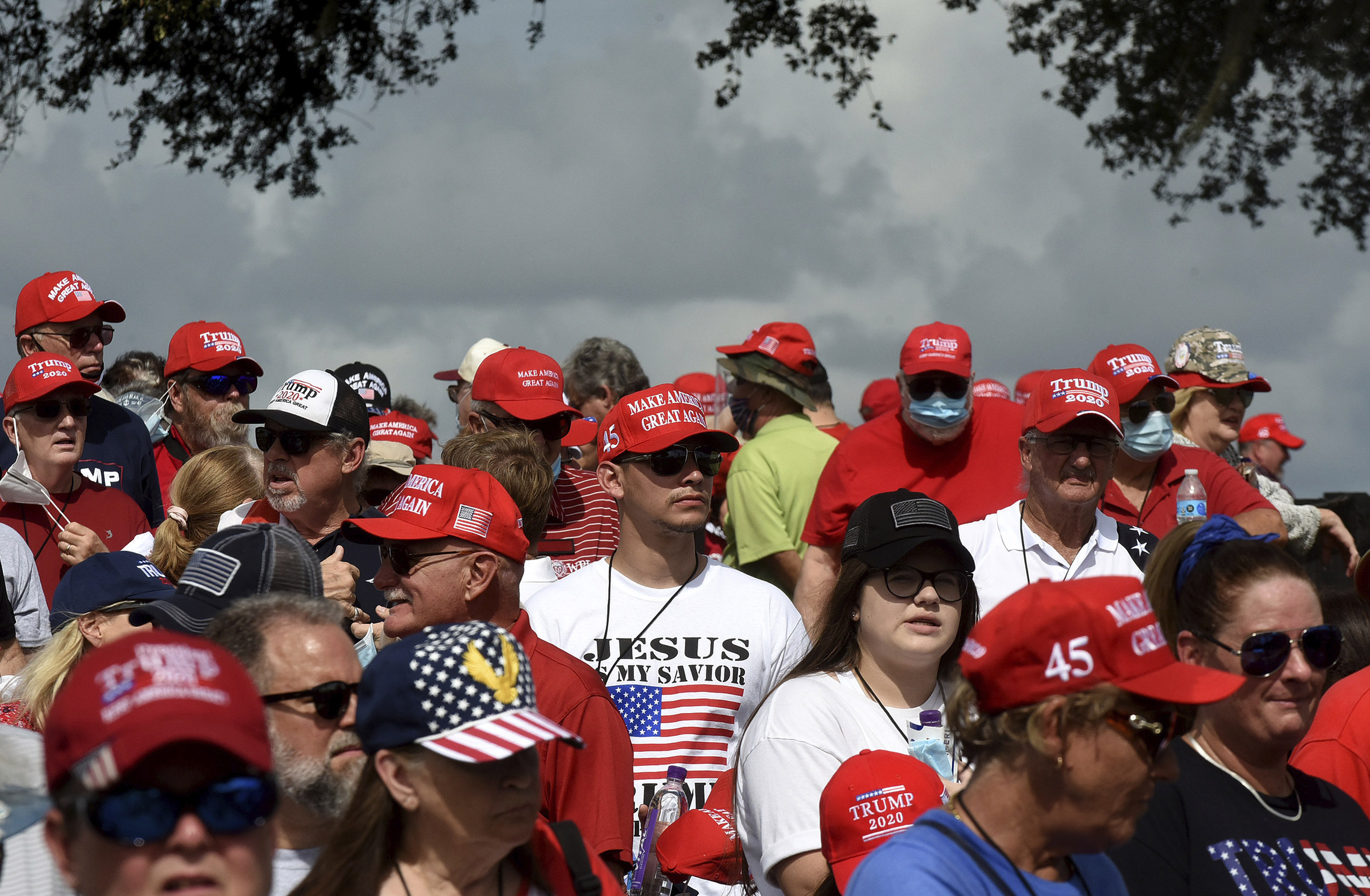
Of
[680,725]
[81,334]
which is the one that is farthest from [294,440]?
[81,334]

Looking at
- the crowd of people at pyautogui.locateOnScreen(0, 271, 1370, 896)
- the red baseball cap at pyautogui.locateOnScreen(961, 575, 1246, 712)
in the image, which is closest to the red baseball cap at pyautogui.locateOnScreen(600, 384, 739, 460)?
the crowd of people at pyautogui.locateOnScreen(0, 271, 1370, 896)

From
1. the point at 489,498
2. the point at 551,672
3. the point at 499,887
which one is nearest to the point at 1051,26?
the point at 489,498

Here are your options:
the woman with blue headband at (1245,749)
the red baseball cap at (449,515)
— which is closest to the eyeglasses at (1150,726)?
the woman with blue headband at (1245,749)

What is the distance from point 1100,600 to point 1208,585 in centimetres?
105

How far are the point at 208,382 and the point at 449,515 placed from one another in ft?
9.85

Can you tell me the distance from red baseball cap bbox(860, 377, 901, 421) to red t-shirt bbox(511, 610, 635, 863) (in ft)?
21.9

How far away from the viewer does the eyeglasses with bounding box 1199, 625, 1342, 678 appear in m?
3.12

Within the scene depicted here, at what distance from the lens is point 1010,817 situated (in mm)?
2328

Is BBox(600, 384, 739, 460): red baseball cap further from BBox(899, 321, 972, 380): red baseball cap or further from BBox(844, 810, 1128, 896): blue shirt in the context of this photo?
BBox(844, 810, 1128, 896): blue shirt

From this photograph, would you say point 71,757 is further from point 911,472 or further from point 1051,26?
point 1051,26

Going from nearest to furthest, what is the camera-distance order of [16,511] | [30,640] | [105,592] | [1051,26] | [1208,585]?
1. [1208,585]
2. [105,592]
3. [30,640]
4. [16,511]
5. [1051,26]

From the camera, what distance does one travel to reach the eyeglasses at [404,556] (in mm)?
3953

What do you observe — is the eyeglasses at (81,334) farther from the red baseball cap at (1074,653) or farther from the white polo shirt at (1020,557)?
the red baseball cap at (1074,653)

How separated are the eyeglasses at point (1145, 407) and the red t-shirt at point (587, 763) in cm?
327
